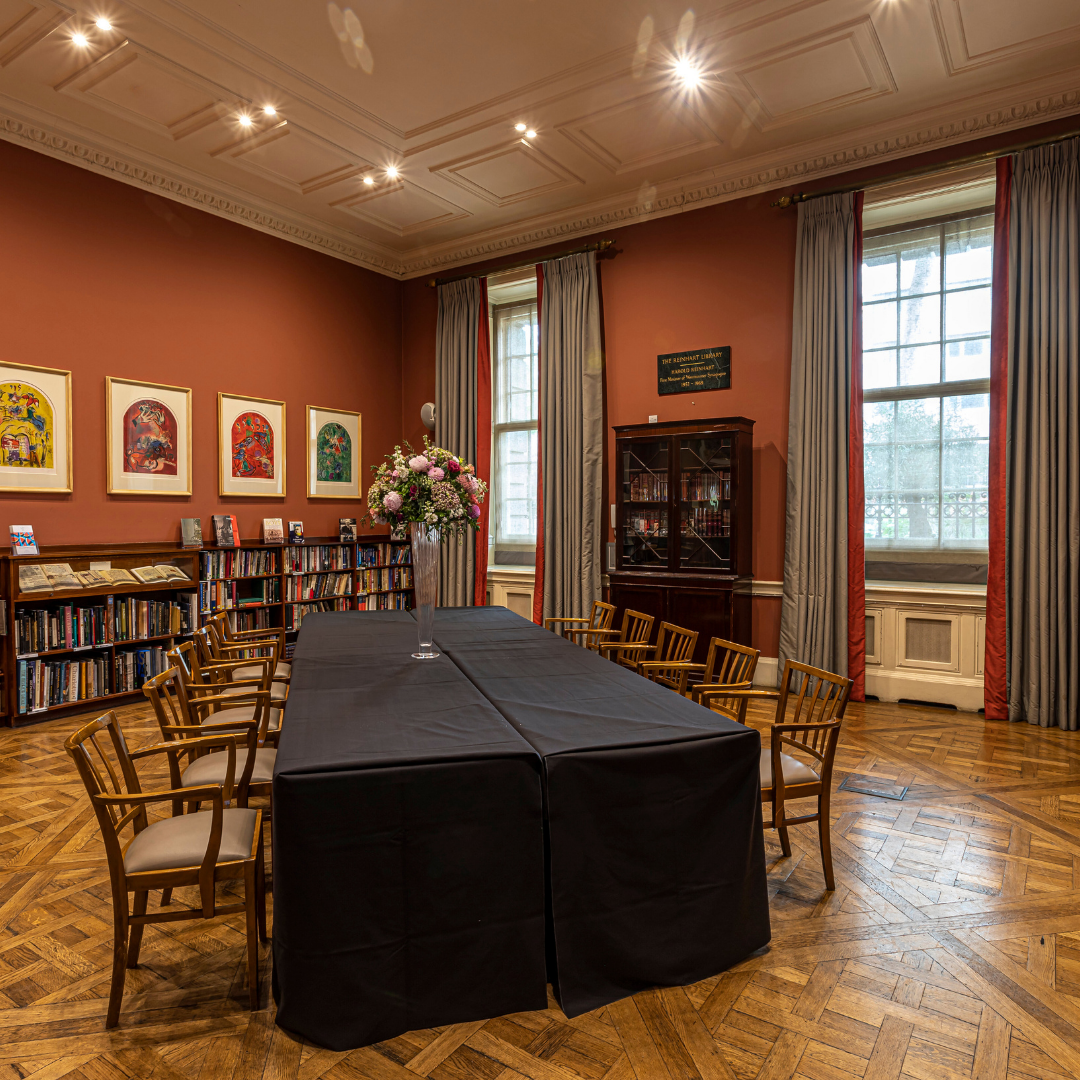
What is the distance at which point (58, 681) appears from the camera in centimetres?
505

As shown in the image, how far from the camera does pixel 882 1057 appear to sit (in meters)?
1.88

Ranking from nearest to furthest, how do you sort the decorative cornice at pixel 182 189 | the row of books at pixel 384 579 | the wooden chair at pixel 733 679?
the wooden chair at pixel 733 679 < the decorative cornice at pixel 182 189 < the row of books at pixel 384 579

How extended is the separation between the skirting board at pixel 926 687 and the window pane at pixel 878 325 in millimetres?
2544

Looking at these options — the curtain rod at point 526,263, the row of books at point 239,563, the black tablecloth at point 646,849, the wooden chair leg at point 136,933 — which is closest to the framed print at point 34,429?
the row of books at point 239,563

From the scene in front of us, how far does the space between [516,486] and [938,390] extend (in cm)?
394

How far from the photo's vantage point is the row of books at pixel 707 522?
228 inches

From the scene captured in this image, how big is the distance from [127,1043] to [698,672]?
182 inches

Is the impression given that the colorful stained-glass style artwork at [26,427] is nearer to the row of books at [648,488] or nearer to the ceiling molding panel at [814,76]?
the row of books at [648,488]

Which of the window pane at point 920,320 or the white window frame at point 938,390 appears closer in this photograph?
the white window frame at point 938,390

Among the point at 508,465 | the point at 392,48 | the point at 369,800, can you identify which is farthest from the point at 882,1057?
the point at 508,465

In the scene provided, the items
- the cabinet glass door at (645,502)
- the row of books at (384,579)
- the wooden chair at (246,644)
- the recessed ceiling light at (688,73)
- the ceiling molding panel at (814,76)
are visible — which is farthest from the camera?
the row of books at (384,579)

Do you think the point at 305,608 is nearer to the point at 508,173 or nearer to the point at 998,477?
the point at 508,173

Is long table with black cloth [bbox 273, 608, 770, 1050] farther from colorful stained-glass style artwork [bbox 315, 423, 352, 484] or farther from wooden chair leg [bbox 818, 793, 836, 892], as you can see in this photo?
colorful stained-glass style artwork [bbox 315, 423, 352, 484]

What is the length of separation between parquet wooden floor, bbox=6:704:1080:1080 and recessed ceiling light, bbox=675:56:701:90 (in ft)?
14.8
